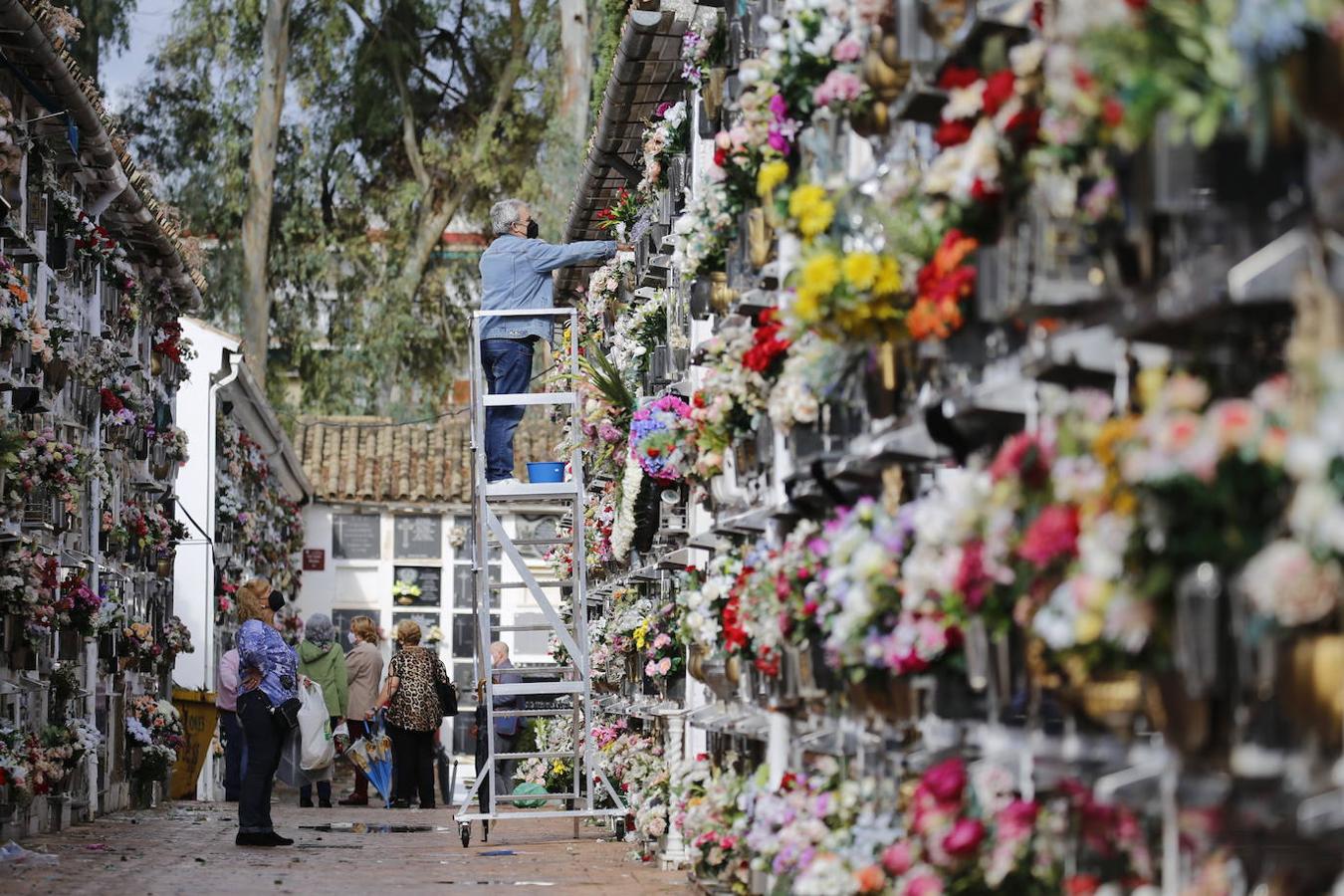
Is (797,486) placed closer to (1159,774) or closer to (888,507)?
Result: (888,507)

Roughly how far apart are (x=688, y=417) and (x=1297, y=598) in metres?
7.69

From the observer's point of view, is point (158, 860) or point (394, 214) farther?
point (394, 214)

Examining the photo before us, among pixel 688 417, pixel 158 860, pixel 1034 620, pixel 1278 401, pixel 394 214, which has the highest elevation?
pixel 394 214

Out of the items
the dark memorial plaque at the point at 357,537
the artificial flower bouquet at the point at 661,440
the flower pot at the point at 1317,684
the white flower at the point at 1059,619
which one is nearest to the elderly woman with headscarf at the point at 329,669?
the artificial flower bouquet at the point at 661,440

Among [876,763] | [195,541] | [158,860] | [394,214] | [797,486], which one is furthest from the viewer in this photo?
[394,214]

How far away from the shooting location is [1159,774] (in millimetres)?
4926

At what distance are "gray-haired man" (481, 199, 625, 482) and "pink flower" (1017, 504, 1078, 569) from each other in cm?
1059

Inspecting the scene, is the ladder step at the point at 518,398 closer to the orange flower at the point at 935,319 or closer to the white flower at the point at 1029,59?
the orange flower at the point at 935,319

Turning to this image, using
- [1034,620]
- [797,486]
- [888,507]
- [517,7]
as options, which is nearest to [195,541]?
[517,7]

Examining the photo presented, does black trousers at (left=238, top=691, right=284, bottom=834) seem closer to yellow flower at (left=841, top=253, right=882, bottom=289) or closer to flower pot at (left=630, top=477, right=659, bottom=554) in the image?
flower pot at (left=630, top=477, right=659, bottom=554)

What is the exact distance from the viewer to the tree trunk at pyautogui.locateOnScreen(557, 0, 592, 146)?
31.8 meters

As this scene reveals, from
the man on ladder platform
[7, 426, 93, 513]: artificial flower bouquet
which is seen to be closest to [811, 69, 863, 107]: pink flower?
the man on ladder platform

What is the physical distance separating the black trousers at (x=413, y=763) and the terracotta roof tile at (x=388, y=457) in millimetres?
12696

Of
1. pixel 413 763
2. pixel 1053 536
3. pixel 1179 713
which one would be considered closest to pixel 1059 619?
pixel 1053 536
